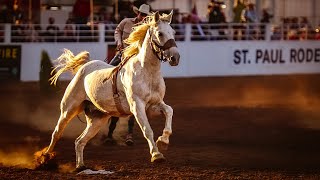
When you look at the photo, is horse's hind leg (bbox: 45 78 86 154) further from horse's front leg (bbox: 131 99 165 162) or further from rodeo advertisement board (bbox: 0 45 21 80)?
rodeo advertisement board (bbox: 0 45 21 80)

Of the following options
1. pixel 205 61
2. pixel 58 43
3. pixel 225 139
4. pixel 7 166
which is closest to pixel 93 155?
pixel 7 166

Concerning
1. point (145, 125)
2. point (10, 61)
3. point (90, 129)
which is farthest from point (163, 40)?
point (10, 61)

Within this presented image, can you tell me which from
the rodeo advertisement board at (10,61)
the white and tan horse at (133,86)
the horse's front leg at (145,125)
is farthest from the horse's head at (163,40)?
Result: the rodeo advertisement board at (10,61)

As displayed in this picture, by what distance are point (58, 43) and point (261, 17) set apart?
29.1 ft

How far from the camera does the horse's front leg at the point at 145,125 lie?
7754 mm

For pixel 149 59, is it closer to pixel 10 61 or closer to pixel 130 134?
pixel 130 134

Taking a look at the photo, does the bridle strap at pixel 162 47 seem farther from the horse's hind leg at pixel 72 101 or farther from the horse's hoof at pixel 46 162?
the horse's hoof at pixel 46 162

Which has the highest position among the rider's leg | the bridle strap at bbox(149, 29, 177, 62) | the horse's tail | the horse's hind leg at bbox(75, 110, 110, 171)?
the bridle strap at bbox(149, 29, 177, 62)

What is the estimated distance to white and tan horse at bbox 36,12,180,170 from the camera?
801 cm

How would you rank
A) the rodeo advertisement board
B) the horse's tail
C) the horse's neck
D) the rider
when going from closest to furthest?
1. the horse's neck
2. the horse's tail
3. the rider
4. the rodeo advertisement board

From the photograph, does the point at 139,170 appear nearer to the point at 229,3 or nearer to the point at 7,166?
the point at 7,166

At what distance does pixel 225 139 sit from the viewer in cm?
→ 1172

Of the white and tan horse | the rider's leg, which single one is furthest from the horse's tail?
the rider's leg

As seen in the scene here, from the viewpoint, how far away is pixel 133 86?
828 cm
